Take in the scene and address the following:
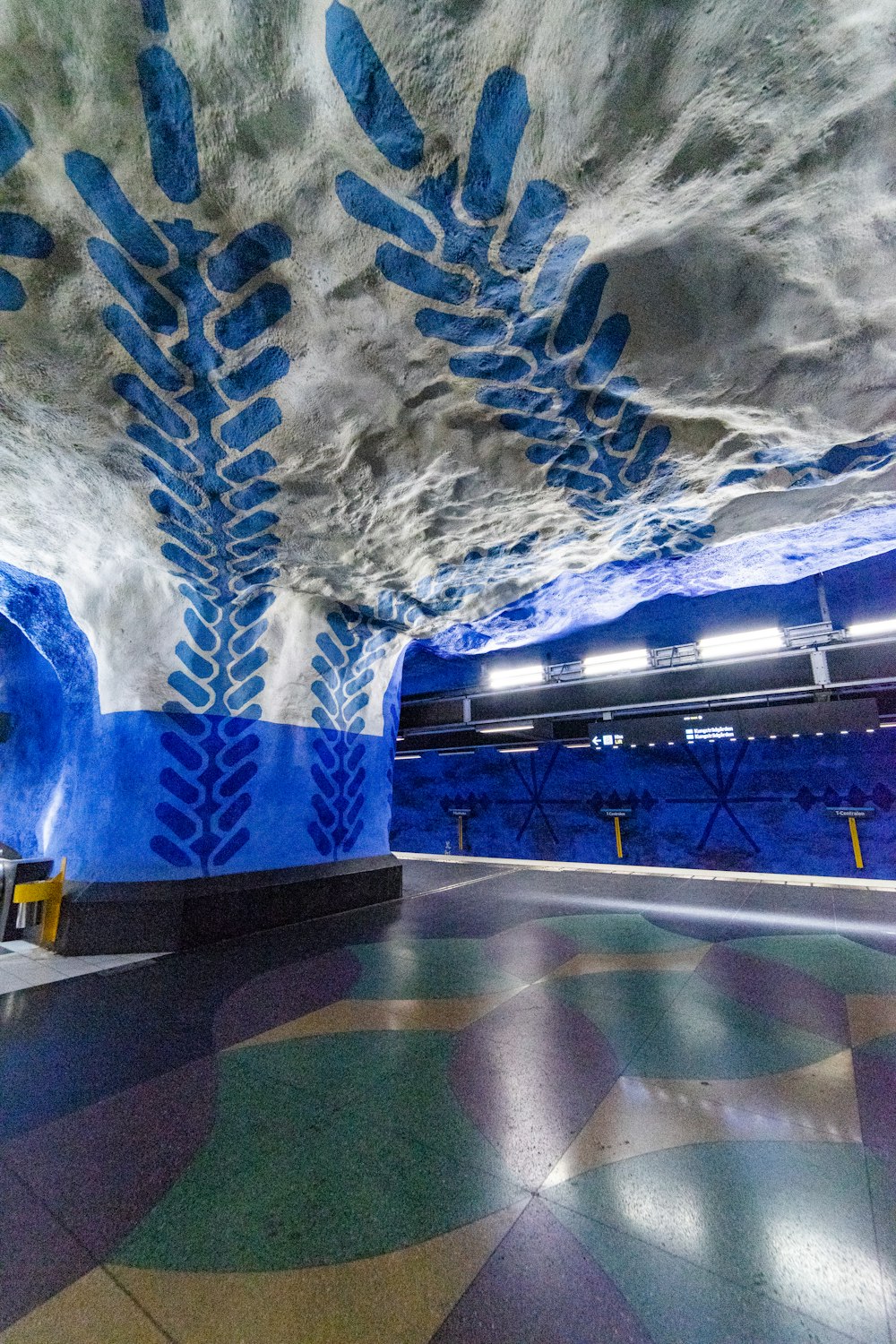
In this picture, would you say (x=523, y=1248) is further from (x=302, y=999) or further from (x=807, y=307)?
(x=807, y=307)

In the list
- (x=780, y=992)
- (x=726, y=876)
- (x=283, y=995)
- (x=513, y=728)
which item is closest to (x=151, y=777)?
(x=283, y=995)

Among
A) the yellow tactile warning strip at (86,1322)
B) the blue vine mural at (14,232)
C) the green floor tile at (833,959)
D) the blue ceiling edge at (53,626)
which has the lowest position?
the green floor tile at (833,959)

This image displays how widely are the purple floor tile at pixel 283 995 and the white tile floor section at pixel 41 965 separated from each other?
3.50 feet

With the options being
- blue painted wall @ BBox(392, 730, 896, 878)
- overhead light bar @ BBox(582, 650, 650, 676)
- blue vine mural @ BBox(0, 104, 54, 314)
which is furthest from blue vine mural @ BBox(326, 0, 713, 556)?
blue painted wall @ BBox(392, 730, 896, 878)

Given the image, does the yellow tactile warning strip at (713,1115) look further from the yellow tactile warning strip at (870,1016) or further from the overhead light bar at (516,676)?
the overhead light bar at (516,676)

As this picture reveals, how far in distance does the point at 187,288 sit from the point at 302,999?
351 centimetres

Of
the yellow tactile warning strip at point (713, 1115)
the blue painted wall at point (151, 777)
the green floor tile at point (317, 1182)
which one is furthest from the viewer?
the blue painted wall at point (151, 777)

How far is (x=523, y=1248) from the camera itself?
120 cm

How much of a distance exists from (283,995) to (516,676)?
8331mm

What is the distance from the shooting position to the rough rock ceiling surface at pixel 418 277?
6.05 ft

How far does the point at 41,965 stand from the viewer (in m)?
3.34

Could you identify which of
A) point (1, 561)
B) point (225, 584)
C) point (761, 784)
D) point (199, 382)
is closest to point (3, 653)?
point (1, 561)

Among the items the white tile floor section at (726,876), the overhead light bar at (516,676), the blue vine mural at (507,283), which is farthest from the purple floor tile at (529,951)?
the overhead light bar at (516,676)

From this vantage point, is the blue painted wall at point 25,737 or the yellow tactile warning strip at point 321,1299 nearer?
the yellow tactile warning strip at point 321,1299
